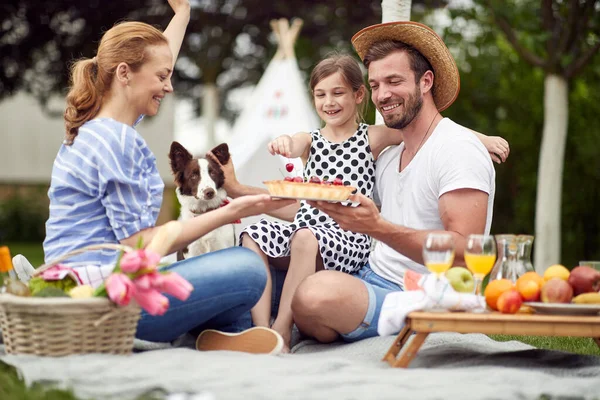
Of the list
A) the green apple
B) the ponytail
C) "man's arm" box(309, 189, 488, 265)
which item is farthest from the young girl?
the ponytail

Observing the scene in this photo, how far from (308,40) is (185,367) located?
13187mm

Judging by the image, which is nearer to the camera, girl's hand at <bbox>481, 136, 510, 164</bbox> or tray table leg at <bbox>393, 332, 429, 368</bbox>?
tray table leg at <bbox>393, 332, 429, 368</bbox>

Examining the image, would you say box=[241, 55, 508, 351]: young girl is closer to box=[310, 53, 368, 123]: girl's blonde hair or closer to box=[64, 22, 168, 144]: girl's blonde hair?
box=[310, 53, 368, 123]: girl's blonde hair

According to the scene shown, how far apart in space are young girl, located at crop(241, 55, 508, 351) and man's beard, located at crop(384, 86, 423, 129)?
379 mm

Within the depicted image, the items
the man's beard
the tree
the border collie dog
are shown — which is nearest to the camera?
the man's beard

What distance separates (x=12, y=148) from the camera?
21.0 meters

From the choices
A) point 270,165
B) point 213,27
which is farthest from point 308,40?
point 270,165

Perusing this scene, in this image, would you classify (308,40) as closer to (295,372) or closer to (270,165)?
(270,165)

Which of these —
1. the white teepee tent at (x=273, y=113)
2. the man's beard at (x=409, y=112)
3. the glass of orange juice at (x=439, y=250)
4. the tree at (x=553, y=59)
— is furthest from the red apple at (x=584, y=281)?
the white teepee tent at (x=273, y=113)

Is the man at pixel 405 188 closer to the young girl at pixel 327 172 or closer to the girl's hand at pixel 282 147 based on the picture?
the young girl at pixel 327 172

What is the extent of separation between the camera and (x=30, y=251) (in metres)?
15.4

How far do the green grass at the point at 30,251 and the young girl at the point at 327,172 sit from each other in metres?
7.61

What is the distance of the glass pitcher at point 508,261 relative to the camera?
3.28 metres

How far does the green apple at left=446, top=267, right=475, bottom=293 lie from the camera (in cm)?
301
